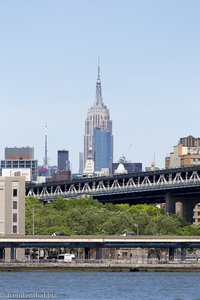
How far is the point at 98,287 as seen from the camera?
172750mm

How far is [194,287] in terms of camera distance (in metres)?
176

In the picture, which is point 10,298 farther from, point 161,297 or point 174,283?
point 174,283

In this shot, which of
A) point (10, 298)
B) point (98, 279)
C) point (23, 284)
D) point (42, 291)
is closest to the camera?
point (10, 298)

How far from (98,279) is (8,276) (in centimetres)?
1169

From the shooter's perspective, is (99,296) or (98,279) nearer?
(99,296)

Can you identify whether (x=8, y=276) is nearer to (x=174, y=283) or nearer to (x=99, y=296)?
(x=174, y=283)

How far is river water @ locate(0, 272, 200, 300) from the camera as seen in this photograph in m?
157

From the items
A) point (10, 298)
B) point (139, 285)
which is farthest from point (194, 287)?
point (10, 298)

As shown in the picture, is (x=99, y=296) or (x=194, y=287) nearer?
(x=99, y=296)

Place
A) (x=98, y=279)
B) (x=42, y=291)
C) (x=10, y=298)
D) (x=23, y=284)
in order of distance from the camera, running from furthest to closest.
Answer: (x=98, y=279), (x=23, y=284), (x=42, y=291), (x=10, y=298)

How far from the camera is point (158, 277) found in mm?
196750

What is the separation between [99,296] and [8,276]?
1574 inches

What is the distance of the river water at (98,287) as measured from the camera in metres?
157

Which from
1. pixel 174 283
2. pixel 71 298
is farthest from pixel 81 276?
pixel 71 298
